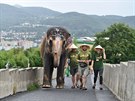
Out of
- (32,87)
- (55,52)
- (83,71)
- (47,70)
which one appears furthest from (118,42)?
(83,71)

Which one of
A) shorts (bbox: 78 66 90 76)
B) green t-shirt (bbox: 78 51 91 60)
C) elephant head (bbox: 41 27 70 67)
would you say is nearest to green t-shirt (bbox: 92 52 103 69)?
green t-shirt (bbox: 78 51 91 60)

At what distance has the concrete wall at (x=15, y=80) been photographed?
14910 mm

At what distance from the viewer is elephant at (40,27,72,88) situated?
19.6 m

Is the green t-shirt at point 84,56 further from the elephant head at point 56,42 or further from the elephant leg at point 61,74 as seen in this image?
the elephant leg at point 61,74

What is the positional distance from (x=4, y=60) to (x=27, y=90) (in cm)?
7670

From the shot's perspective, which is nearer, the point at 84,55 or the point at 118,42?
the point at 84,55

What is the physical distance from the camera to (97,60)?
19.0 metres

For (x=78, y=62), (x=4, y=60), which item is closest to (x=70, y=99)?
(x=78, y=62)

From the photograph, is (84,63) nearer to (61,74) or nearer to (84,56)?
(84,56)

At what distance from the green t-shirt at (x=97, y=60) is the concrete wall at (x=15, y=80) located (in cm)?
275

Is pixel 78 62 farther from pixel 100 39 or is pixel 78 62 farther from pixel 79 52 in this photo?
pixel 100 39

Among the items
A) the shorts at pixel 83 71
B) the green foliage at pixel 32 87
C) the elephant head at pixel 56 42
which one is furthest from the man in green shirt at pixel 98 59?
the green foliage at pixel 32 87

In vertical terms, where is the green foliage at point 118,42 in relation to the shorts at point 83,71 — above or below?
below

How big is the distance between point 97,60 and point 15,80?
3.63 meters
